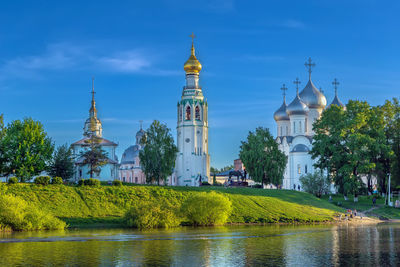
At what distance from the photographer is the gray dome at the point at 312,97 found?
86875 millimetres

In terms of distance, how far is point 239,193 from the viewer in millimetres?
56062

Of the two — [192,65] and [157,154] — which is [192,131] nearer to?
[192,65]

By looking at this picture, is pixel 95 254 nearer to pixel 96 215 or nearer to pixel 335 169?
pixel 96 215

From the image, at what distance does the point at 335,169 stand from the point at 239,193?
519 inches

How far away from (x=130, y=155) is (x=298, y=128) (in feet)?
119

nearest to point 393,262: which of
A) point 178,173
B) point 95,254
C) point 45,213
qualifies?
point 95,254

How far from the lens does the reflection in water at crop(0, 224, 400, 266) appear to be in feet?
80.1

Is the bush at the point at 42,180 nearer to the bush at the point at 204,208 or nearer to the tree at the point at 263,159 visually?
the bush at the point at 204,208

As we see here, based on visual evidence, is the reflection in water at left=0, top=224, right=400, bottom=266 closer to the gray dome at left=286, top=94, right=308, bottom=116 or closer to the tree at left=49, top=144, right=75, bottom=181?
the tree at left=49, top=144, right=75, bottom=181

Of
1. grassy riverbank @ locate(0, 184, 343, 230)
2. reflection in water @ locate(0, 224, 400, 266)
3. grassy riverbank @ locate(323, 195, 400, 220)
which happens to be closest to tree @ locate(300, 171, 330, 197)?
grassy riverbank @ locate(323, 195, 400, 220)

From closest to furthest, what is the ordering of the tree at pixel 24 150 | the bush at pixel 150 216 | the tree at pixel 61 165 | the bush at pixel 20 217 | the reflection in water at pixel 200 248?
the reflection in water at pixel 200 248, the bush at pixel 20 217, the bush at pixel 150 216, the tree at pixel 24 150, the tree at pixel 61 165

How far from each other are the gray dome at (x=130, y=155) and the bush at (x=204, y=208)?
61.7 m

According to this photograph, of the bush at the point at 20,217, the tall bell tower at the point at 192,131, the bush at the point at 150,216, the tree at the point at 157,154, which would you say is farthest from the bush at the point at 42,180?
the tall bell tower at the point at 192,131

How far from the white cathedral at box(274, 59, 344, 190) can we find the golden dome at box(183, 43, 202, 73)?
46.3 ft
